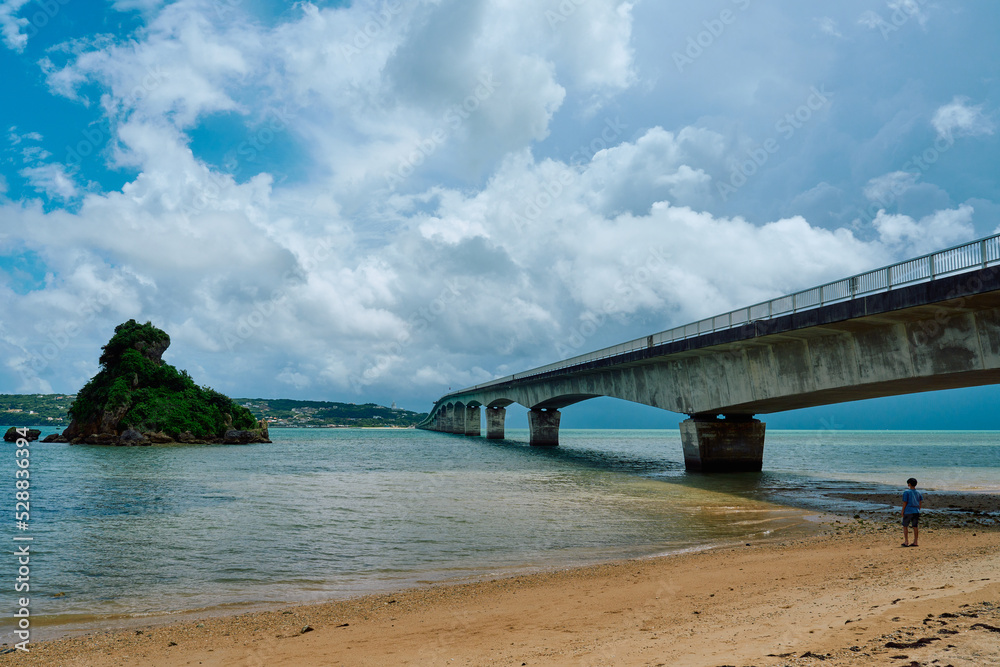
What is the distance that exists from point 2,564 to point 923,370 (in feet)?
92.9

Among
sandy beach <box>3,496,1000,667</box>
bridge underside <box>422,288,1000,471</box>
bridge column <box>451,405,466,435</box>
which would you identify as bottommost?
bridge column <box>451,405,466,435</box>

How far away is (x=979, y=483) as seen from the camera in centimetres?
3241

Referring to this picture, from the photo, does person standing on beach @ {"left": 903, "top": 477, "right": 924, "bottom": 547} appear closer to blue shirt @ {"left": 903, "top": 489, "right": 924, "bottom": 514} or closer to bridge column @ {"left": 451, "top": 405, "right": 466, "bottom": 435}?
blue shirt @ {"left": 903, "top": 489, "right": 924, "bottom": 514}

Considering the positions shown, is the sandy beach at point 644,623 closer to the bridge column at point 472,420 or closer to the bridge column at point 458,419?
the bridge column at point 472,420

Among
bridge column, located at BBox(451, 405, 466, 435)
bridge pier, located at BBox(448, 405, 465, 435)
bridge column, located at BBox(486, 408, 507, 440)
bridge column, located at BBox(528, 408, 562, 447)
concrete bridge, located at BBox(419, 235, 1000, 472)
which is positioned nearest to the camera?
concrete bridge, located at BBox(419, 235, 1000, 472)

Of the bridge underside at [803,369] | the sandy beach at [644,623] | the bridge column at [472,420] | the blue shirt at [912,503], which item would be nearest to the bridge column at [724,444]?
the bridge underside at [803,369]

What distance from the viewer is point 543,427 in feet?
269

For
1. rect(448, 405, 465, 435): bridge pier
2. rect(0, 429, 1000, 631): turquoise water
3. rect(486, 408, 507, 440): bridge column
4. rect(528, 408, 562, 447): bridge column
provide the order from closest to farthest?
rect(0, 429, 1000, 631): turquoise water → rect(528, 408, 562, 447): bridge column → rect(486, 408, 507, 440): bridge column → rect(448, 405, 465, 435): bridge pier

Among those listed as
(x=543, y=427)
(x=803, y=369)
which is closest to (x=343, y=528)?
(x=803, y=369)

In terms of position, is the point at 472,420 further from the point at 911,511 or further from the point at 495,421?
the point at 911,511

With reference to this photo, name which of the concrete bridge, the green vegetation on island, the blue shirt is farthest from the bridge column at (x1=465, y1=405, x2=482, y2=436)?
the blue shirt

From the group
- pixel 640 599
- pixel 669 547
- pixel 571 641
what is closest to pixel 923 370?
pixel 669 547

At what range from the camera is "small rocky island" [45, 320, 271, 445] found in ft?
273

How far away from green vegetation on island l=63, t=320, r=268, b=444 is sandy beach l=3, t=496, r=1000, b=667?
85.8 metres
